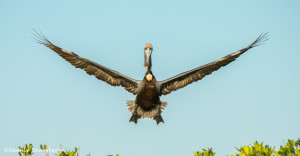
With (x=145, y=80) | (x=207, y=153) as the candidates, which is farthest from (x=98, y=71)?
(x=207, y=153)

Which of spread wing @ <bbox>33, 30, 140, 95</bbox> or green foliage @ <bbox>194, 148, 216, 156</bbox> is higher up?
spread wing @ <bbox>33, 30, 140, 95</bbox>

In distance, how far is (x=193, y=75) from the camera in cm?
971

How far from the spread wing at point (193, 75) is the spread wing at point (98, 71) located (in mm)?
831

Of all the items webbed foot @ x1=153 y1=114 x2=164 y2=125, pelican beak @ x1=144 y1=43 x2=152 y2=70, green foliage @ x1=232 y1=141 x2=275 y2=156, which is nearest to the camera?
green foliage @ x1=232 y1=141 x2=275 y2=156

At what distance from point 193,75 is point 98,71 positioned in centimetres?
258

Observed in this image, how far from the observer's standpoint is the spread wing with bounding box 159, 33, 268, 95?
937 cm

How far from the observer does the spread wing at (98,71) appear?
9.45m

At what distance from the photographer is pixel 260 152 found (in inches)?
168

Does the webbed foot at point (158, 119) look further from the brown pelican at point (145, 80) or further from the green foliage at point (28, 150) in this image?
the green foliage at point (28, 150)

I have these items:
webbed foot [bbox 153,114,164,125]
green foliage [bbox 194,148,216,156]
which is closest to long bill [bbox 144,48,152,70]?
webbed foot [bbox 153,114,164,125]

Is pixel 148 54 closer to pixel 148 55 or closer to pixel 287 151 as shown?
pixel 148 55

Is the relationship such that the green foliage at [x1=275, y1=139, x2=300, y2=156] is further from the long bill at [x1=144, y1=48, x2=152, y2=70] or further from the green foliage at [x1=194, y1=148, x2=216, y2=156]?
the long bill at [x1=144, y1=48, x2=152, y2=70]

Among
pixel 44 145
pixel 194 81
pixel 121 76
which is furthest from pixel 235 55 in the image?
pixel 44 145

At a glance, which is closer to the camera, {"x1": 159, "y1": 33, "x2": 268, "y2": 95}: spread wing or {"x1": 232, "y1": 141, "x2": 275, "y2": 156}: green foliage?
{"x1": 232, "y1": 141, "x2": 275, "y2": 156}: green foliage
